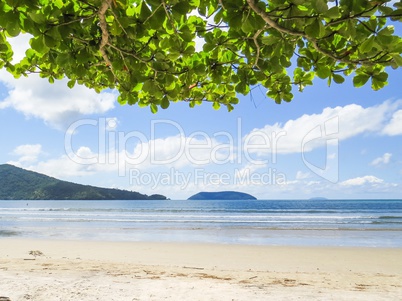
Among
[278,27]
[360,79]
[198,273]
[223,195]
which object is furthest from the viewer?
[223,195]

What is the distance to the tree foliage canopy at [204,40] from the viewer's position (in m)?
1.42

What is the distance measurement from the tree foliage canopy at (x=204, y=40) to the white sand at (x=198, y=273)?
2.91 metres

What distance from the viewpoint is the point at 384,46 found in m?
1.50

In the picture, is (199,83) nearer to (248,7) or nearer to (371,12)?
(248,7)

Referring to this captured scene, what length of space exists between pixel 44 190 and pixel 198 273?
12112cm

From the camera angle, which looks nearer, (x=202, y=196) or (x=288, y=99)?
(x=288, y=99)

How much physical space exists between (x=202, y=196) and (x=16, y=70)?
527 feet

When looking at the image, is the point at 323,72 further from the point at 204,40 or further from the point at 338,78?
the point at 204,40

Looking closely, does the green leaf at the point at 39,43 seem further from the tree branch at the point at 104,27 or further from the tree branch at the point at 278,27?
the tree branch at the point at 278,27

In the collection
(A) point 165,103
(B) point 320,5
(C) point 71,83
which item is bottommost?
(A) point 165,103

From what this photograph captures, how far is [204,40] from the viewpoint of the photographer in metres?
1.95

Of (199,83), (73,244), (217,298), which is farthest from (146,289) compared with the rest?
(73,244)

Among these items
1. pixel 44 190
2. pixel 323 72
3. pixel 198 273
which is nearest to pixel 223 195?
pixel 44 190

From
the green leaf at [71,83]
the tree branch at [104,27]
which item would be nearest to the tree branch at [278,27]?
the tree branch at [104,27]
